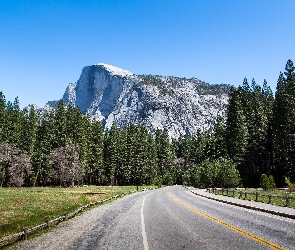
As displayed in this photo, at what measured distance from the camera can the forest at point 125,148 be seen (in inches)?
2598

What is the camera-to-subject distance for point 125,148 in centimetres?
10969

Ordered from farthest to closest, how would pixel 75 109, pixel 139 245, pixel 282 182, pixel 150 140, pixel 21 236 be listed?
pixel 150 140
pixel 75 109
pixel 282 182
pixel 21 236
pixel 139 245

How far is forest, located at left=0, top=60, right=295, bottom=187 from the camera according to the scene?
66.0m

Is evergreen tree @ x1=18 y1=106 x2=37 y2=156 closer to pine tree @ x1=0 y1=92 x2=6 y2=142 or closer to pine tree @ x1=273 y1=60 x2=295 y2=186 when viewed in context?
pine tree @ x1=0 y1=92 x2=6 y2=142

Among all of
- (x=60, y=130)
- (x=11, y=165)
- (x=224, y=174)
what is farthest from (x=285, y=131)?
(x=11, y=165)

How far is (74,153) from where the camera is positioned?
79.7 m

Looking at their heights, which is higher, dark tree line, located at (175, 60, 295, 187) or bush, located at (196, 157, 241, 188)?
dark tree line, located at (175, 60, 295, 187)

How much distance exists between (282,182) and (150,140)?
2503 inches

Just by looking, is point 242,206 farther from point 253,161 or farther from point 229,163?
point 253,161

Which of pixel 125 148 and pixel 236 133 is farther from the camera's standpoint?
pixel 125 148

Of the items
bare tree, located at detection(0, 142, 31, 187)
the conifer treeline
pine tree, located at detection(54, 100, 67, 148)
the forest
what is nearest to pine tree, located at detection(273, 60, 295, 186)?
the forest

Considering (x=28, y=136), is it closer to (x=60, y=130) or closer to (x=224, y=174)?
(x=60, y=130)

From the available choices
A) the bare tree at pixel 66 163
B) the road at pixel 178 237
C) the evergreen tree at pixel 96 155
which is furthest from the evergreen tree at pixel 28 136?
the road at pixel 178 237

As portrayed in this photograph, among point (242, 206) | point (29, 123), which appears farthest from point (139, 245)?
point (29, 123)
